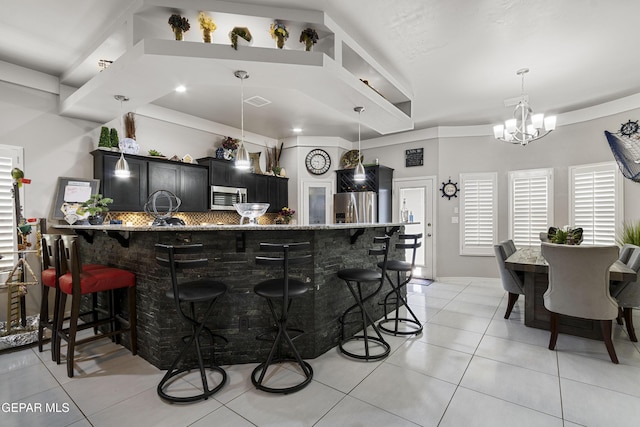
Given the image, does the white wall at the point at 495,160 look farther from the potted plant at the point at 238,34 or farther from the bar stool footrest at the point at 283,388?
the potted plant at the point at 238,34

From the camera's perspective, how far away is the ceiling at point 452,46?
251 cm

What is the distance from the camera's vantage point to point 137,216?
455 centimetres

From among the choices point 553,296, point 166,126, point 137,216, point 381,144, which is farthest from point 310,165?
point 553,296

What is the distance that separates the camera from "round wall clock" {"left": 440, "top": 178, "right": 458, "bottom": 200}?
5773 millimetres

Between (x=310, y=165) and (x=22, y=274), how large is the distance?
4.77 m

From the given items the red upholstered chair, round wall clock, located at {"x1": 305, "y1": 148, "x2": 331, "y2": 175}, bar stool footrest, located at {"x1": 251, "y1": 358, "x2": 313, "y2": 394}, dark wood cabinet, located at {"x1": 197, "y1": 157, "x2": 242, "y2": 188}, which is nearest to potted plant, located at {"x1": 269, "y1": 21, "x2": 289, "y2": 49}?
the red upholstered chair

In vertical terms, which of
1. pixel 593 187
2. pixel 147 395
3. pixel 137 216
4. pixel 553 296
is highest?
pixel 593 187

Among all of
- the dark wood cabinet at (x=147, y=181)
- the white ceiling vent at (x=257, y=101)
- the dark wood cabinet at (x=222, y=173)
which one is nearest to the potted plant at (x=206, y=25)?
the white ceiling vent at (x=257, y=101)

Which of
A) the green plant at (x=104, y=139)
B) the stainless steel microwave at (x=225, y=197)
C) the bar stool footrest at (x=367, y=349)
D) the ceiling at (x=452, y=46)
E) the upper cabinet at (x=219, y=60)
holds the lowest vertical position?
the bar stool footrest at (x=367, y=349)

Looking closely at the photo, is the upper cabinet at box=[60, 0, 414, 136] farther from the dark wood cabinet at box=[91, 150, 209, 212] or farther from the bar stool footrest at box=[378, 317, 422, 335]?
the bar stool footrest at box=[378, 317, 422, 335]

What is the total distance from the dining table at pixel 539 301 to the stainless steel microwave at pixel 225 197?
164 inches

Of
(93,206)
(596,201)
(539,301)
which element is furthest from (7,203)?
(596,201)

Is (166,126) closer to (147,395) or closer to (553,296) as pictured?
(147,395)

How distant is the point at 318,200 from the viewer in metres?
6.50
